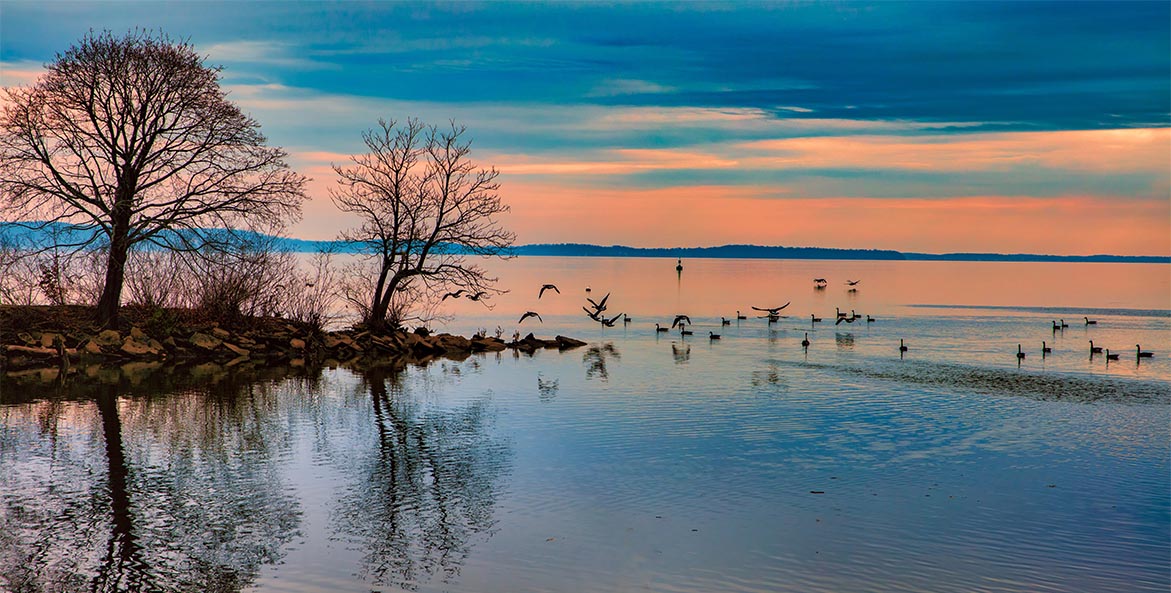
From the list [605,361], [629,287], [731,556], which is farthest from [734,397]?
[629,287]

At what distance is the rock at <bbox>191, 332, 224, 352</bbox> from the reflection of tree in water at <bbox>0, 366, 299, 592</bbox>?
8481 mm

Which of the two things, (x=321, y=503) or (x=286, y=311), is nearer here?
(x=321, y=503)

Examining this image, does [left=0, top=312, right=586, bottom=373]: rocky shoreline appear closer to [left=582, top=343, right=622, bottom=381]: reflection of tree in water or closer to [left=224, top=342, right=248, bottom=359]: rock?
[left=224, top=342, right=248, bottom=359]: rock

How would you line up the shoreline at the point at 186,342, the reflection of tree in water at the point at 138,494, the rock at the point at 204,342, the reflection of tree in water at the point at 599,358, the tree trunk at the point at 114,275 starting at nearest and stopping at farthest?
1. the reflection of tree in water at the point at 138,494
2. the shoreline at the point at 186,342
3. the reflection of tree in water at the point at 599,358
4. the tree trunk at the point at 114,275
5. the rock at the point at 204,342

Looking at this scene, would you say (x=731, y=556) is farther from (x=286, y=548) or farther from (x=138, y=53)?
(x=138, y=53)

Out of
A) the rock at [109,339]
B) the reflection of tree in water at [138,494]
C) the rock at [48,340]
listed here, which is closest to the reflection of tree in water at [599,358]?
the reflection of tree in water at [138,494]

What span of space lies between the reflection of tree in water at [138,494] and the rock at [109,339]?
22.2 feet

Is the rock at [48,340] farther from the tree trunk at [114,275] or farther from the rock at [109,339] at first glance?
the tree trunk at [114,275]

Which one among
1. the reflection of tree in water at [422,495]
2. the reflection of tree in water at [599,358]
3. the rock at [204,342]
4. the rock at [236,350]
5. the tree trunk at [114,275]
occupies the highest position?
the tree trunk at [114,275]

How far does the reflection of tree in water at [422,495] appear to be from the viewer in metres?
11.9

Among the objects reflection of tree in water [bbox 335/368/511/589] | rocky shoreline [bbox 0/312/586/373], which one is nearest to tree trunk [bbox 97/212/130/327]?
rocky shoreline [bbox 0/312/586/373]

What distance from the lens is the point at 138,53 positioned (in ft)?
104

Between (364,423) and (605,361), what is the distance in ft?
50.7

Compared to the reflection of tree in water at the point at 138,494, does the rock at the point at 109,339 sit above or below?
above
